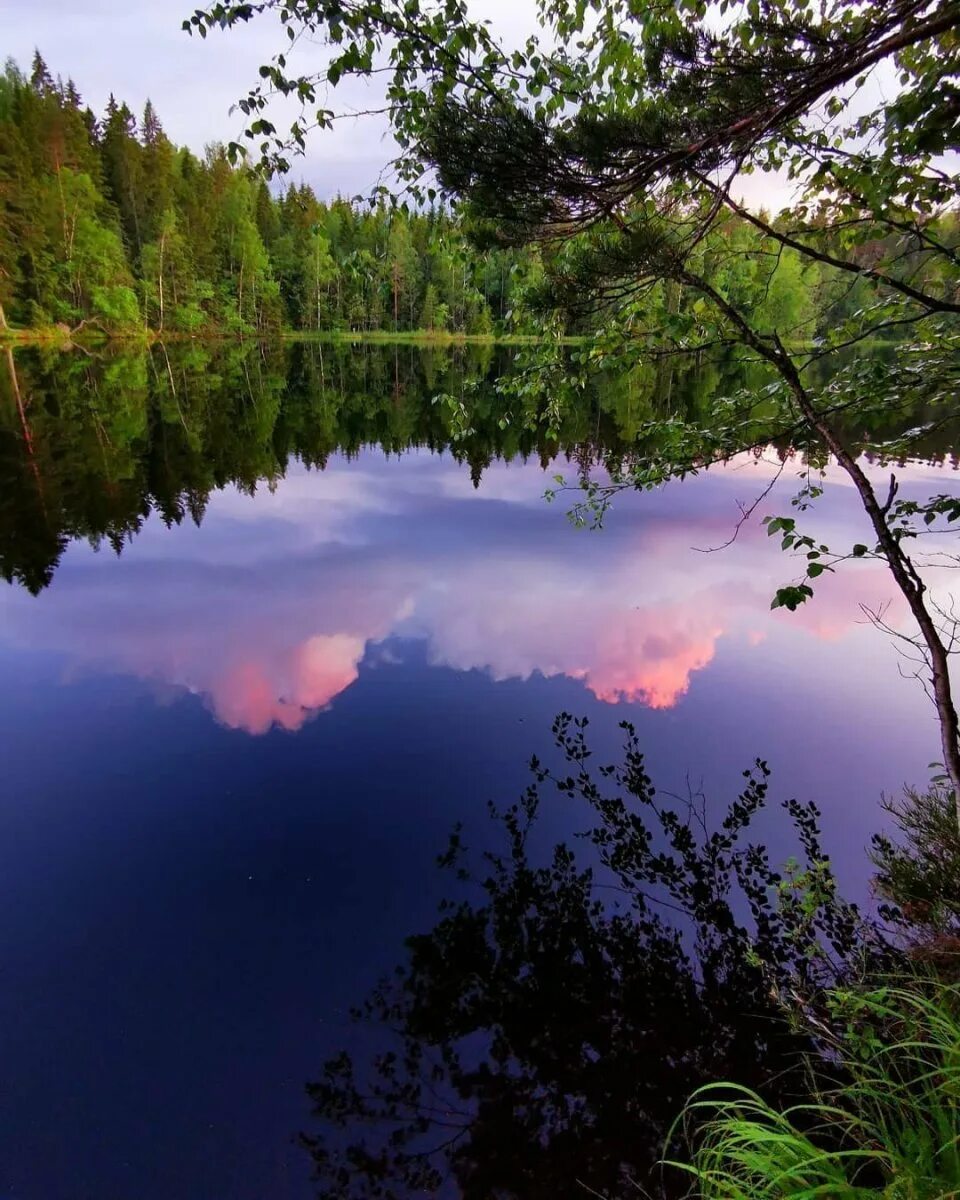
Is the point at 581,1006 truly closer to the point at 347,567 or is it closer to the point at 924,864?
the point at 924,864

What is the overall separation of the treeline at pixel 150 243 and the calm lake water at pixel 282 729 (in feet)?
59.4

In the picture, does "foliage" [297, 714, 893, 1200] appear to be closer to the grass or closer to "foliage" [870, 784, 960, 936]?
"foliage" [870, 784, 960, 936]

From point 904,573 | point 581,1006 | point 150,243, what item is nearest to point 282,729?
point 581,1006

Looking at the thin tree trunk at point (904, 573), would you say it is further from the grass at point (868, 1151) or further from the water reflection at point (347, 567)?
the water reflection at point (347, 567)

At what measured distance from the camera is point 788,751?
21.4 ft

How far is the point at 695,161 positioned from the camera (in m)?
3.10

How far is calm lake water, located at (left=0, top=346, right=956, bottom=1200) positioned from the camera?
3.45 metres

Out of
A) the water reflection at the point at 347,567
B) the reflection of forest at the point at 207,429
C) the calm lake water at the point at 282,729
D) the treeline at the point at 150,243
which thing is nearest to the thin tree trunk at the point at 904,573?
the reflection of forest at the point at 207,429

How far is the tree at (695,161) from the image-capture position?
2.86 metres

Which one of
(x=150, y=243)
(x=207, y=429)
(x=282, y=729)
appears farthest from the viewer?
(x=150, y=243)

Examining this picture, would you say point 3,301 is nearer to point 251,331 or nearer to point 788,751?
point 251,331

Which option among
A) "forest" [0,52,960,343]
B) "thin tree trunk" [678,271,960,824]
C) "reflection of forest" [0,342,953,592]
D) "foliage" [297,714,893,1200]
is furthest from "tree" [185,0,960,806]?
"forest" [0,52,960,343]

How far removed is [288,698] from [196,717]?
39.3 inches

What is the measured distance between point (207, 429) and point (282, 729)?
19.0 m
